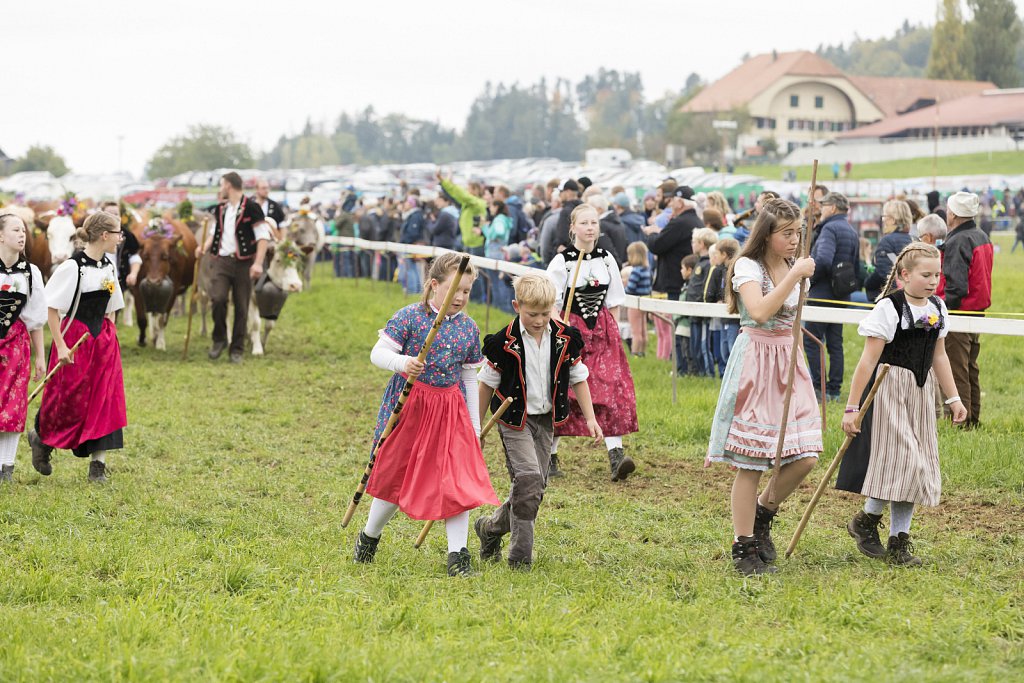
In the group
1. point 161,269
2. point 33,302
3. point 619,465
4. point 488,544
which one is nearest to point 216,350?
point 161,269

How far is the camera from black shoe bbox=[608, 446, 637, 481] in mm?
9172

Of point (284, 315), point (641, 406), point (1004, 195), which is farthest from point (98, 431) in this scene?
point (1004, 195)

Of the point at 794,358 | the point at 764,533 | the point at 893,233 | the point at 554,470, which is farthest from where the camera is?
the point at 893,233

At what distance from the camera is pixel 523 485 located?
6582 millimetres

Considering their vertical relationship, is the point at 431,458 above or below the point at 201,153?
below

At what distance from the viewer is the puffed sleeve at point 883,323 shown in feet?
21.7

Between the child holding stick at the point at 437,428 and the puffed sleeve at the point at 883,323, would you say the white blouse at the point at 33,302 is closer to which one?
the child holding stick at the point at 437,428

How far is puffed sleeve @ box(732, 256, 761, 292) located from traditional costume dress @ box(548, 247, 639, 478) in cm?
263

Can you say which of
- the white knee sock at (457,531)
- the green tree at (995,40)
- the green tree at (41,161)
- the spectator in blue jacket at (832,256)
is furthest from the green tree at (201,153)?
the white knee sock at (457,531)

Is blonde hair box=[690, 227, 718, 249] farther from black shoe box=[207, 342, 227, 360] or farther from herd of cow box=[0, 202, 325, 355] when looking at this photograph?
black shoe box=[207, 342, 227, 360]

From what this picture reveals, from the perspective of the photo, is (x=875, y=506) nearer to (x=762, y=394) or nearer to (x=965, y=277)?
(x=762, y=394)

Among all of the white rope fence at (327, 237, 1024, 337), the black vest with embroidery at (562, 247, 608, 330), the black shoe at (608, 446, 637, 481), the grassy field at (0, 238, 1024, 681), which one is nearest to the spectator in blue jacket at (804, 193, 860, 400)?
the white rope fence at (327, 237, 1024, 337)

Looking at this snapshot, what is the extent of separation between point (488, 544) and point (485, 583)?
730 mm

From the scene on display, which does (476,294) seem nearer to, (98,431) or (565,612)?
(98,431)
